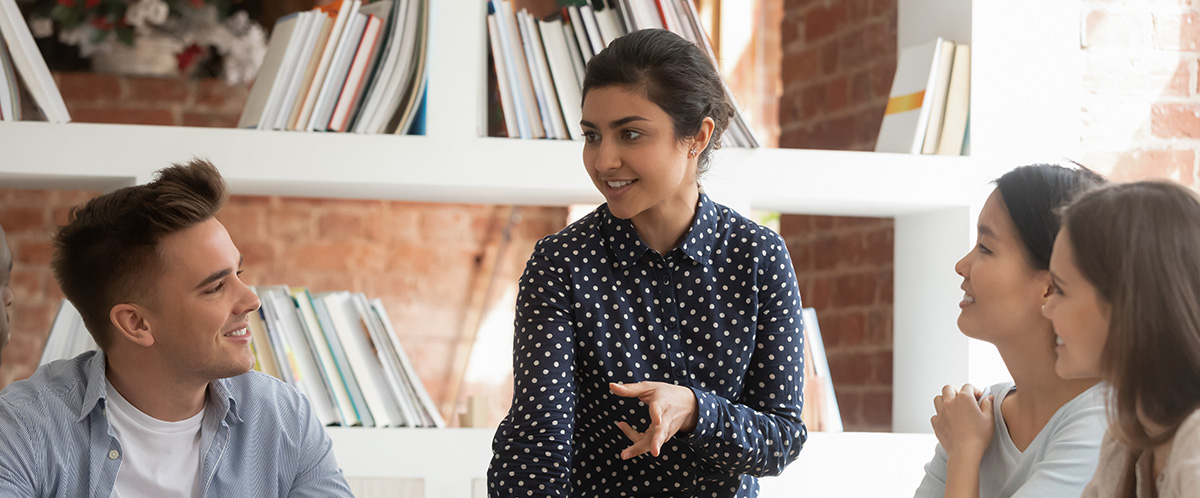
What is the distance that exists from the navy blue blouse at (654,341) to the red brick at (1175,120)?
1103 millimetres

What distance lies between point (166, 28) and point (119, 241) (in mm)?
1840

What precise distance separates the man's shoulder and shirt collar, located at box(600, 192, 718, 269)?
0.74 meters

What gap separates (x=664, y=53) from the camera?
141cm

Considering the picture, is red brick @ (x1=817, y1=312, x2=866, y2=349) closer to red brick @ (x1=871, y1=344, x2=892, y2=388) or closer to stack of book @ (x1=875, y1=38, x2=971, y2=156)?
red brick @ (x1=871, y1=344, x2=892, y2=388)

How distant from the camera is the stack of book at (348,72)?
6.23ft

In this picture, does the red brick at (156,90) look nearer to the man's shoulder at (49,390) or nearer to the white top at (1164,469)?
the man's shoulder at (49,390)

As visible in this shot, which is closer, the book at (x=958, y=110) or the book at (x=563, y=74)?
the book at (x=563, y=74)

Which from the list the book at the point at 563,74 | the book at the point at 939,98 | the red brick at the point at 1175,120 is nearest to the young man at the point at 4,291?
the book at the point at 563,74

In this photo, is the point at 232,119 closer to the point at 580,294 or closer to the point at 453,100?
the point at 453,100

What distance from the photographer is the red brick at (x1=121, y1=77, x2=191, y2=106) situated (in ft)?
10.8

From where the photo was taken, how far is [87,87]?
3240 millimetres

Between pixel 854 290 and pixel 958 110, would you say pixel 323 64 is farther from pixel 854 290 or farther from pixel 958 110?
pixel 854 290

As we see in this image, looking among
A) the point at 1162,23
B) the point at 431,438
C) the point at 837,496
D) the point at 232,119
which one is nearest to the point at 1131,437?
the point at 837,496

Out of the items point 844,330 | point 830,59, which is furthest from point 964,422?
point 830,59
